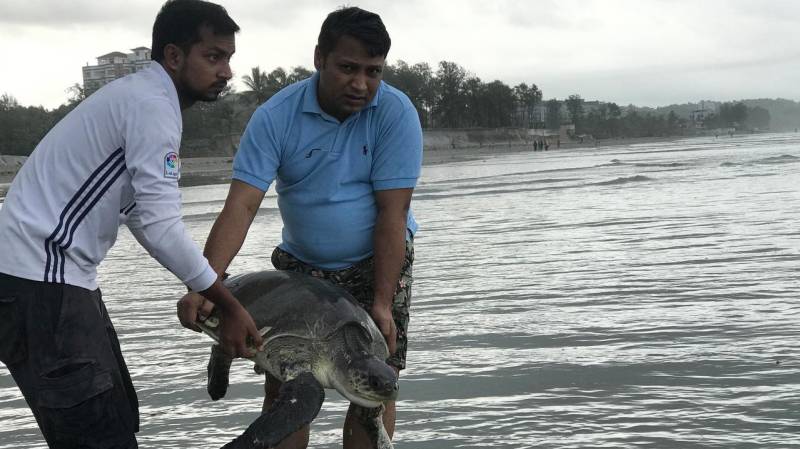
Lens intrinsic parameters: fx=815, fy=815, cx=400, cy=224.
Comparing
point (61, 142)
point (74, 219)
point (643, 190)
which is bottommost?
point (643, 190)

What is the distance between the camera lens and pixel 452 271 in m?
8.77

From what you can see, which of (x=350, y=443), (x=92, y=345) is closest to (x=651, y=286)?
(x=350, y=443)

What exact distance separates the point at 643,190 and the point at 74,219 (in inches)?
748

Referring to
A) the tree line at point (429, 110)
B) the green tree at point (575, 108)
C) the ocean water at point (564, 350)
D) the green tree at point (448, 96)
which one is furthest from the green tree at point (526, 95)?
the ocean water at point (564, 350)

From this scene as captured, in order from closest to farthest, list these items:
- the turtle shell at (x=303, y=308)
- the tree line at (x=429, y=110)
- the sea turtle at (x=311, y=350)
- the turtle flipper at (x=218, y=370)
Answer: the sea turtle at (x=311, y=350) → the turtle shell at (x=303, y=308) → the turtle flipper at (x=218, y=370) → the tree line at (x=429, y=110)

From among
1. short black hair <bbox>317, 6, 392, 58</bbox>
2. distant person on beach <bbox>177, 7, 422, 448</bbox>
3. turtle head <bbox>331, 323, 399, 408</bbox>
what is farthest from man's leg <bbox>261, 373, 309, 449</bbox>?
short black hair <bbox>317, 6, 392, 58</bbox>

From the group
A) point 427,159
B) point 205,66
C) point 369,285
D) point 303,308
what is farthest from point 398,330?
point 427,159

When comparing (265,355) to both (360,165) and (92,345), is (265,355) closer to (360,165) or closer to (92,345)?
(92,345)

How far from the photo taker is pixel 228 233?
301 cm

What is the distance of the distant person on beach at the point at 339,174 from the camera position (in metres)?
3.00

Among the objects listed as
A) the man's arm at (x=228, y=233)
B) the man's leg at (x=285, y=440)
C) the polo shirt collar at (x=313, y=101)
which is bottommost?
the man's leg at (x=285, y=440)

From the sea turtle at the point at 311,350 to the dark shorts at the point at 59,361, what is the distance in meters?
0.48

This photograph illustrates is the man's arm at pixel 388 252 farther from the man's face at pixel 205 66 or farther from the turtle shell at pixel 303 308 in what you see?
the man's face at pixel 205 66

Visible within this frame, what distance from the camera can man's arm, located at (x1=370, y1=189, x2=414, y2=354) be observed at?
9.89ft
